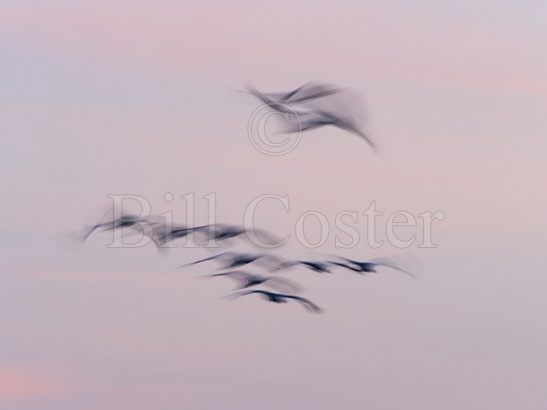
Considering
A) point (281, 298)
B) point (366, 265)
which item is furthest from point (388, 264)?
point (281, 298)

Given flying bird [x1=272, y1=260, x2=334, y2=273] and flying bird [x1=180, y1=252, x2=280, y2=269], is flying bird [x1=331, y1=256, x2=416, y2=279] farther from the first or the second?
flying bird [x1=180, y1=252, x2=280, y2=269]

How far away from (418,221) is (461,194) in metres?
0.18

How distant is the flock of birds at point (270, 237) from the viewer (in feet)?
8.49

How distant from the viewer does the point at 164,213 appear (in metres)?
2.60

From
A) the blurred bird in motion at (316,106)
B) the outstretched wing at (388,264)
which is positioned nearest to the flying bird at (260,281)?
the outstretched wing at (388,264)

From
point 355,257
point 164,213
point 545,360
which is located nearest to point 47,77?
point 164,213

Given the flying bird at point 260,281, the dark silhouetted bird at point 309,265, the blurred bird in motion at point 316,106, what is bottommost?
the flying bird at point 260,281

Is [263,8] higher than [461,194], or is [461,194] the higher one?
[263,8]

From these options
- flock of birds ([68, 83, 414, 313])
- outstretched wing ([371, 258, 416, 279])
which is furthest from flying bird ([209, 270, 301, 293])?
outstretched wing ([371, 258, 416, 279])

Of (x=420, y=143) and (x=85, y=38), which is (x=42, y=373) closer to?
(x=85, y=38)

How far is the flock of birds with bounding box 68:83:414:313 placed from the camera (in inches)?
102

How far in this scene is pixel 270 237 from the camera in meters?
2.60

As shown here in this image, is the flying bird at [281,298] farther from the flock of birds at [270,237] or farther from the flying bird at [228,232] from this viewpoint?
the flying bird at [228,232]

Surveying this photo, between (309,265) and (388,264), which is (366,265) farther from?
(309,265)
